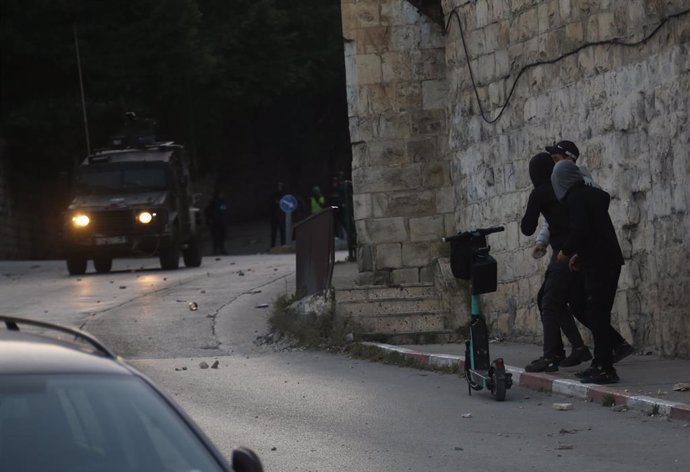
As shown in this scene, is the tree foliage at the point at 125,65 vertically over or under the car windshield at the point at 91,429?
over

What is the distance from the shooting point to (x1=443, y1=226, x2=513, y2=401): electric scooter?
36.6ft

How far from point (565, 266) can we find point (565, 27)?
3751 mm

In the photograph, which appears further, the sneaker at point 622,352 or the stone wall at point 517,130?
the stone wall at point 517,130

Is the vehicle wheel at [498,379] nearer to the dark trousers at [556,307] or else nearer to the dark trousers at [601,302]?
the dark trousers at [601,302]

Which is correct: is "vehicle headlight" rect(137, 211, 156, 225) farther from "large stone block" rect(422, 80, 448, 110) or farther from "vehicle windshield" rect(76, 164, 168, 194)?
"large stone block" rect(422, 80, 448, 110)

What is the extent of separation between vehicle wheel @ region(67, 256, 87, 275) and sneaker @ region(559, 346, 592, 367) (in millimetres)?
17097

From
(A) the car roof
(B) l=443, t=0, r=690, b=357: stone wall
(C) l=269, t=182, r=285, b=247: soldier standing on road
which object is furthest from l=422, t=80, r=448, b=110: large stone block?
(C) l=269, t=182, r=285, b=247: soldier standing on road

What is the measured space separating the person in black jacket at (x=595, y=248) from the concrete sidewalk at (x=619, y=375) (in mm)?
278

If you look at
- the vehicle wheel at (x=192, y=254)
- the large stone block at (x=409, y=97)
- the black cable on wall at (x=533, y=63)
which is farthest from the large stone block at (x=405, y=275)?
the vehicle wheel at (x=192, y=254)

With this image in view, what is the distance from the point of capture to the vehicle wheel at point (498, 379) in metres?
11.3

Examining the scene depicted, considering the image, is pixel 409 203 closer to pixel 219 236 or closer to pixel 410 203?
pixel 410 203

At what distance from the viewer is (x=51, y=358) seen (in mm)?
4641

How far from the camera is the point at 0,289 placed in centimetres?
2466

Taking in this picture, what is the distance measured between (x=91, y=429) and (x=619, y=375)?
7.94 meters
